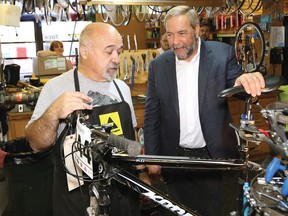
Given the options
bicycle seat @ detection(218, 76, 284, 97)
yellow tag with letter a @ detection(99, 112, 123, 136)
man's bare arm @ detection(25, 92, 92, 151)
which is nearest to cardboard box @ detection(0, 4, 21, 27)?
man's bare arm @ detection(25, 92, 92, 151)

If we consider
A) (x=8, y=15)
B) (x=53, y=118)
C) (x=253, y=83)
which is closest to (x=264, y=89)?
(x=253, y=83)

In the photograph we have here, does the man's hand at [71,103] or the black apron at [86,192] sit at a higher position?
the man's hand at [71,103]

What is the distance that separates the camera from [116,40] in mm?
1651

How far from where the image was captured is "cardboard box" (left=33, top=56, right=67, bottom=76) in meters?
4.29

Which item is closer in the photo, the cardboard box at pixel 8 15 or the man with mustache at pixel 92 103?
the man with mustache at pixel 92 103

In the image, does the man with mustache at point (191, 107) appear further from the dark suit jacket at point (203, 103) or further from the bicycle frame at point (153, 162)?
the bicycle frame at point (153, 162)

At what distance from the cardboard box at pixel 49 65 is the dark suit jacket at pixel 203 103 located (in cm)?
255

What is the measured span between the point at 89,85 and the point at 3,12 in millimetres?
1501

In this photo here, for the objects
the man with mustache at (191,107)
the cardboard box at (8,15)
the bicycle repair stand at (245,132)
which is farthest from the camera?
the cardboard box at (8,15)

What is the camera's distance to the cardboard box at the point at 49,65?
14.1 ft

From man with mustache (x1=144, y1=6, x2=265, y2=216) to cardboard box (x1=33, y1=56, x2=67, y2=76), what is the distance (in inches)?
100

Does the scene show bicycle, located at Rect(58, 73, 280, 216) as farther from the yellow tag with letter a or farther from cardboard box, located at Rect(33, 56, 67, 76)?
cardboard box, located at Rect(33, 56, 67, 76)

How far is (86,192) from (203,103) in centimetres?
84

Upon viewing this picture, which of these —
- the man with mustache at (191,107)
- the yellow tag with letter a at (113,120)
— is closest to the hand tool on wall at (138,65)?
the man with mustache at (191,107)
